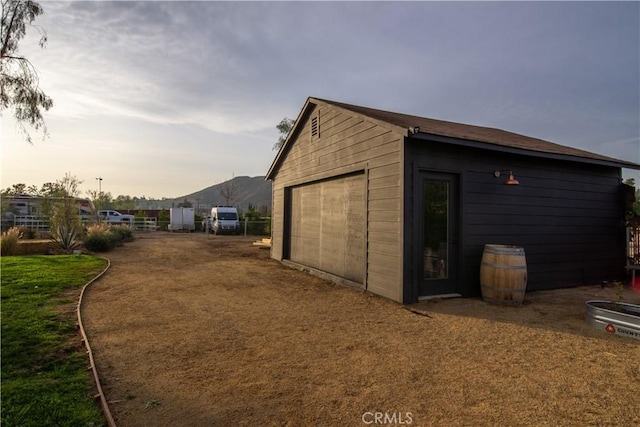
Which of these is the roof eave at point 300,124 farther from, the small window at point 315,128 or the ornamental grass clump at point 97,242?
the ornamental grass clump at point 97,242

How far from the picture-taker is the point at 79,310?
4.99 m

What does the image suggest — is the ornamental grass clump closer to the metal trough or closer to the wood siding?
the wood siding

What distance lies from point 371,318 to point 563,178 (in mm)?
5561

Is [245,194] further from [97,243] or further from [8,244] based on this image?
[8,244]

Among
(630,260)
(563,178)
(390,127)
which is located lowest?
(630,260)

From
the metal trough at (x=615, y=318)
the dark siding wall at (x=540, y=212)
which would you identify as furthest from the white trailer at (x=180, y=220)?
the metal trough at (x=615, y=318)

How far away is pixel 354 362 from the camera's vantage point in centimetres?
329

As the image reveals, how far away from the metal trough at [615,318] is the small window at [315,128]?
6454 millimetres

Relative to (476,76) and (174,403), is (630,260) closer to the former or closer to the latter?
(476,76)

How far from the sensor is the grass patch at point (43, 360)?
2.30 m

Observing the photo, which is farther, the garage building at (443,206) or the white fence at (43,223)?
the white fence at (43,223)

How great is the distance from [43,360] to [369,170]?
17.3ft

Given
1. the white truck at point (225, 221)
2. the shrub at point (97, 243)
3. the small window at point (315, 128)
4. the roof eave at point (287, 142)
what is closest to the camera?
the small window at point (315, 128)

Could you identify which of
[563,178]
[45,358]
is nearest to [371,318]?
[45,358]
